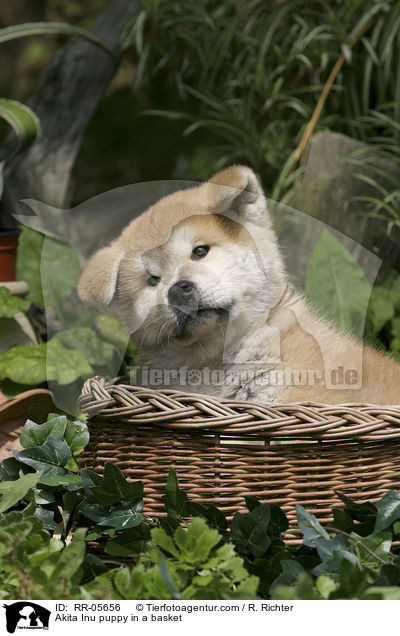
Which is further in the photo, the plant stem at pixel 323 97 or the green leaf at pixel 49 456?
the plant stem at pixel 323 97

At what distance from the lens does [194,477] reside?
0.90 metres

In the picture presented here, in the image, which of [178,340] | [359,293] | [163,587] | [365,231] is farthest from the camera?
[365,231]

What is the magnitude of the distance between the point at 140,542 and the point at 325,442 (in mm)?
296

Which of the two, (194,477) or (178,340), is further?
(178,340)

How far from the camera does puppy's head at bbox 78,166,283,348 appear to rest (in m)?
0.96

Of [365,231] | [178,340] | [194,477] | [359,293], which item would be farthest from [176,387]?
[365,231]

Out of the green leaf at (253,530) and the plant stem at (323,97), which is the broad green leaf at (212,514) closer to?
the green leaf at (253,530)

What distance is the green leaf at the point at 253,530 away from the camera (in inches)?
32.5

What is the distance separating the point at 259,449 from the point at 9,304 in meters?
0.93

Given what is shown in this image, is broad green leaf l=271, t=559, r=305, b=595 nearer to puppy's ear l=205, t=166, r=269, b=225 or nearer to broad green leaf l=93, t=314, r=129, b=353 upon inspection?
puppy's ear l=205, t=166, r=269, b=225

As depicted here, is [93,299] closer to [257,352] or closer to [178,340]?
[178,340]
